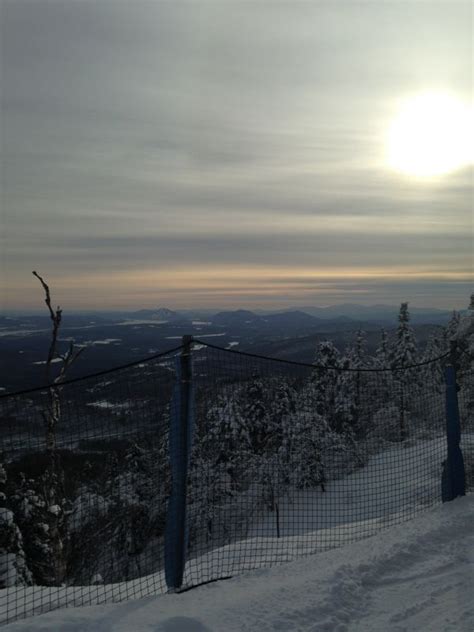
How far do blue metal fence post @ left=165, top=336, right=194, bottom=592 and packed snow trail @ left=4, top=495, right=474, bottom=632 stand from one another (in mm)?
278

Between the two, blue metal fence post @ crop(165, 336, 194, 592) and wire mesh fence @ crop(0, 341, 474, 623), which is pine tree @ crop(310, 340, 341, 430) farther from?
blue metal fence post @ crop(165, 336, 194, 592)

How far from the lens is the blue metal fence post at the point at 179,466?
4230mm

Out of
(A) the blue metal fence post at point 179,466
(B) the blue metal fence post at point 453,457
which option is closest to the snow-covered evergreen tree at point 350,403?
(B) the blue metal fence post at point 453,457

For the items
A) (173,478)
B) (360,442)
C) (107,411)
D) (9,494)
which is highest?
(107,411)

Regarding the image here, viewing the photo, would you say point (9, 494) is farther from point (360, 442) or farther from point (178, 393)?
point (178, 393)

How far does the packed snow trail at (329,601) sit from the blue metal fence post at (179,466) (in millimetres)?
278

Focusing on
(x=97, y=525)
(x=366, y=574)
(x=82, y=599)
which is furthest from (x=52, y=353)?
(x=366, y=574)

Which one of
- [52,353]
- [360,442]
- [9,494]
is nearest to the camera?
[360,442]

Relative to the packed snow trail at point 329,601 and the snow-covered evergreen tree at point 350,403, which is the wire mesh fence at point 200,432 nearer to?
the snow-covered evergreen tree at point 350,403

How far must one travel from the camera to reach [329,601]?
12.7 feet

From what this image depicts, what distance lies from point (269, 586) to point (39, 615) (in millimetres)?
1903

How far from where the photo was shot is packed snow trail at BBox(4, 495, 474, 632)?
11.5 ft

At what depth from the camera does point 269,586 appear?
4164 millimetres

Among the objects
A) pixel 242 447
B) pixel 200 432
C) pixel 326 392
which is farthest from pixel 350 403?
pixel 242 447
